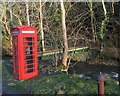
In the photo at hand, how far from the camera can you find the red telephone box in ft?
33.3

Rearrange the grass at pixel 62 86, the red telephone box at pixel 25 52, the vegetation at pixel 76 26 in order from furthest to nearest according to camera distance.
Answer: the vegetation at pixel 76 26
the red telephone box at pixel 25 52
the grass at pixel 62 86

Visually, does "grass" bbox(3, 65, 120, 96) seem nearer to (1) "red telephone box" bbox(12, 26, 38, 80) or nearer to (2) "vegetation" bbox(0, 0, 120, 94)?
(1) "red telephone box" bbox(12, 26, 38, 80)

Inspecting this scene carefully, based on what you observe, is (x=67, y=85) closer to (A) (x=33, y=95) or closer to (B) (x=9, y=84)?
(A) (x=33, y=95)

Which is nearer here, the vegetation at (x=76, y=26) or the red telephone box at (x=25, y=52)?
the red telephone box at (x=25, y=52)

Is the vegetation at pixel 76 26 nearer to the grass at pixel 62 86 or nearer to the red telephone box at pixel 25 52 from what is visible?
the red telephone box at pixel 25 52

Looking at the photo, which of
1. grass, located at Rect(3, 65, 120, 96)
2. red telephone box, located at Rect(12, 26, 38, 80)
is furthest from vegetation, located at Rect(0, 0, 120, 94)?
grass, located at Rect(3, 65, 120, 96)

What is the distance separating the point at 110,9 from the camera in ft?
74.3

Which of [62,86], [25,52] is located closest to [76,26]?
[25,52]

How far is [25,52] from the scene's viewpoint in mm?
10383

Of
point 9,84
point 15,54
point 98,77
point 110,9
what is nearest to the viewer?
point 98,77

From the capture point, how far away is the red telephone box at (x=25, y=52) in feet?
33.3

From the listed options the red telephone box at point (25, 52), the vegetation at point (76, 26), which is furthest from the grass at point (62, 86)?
the vegetation at point (76, 26)

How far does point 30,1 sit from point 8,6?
2.83 metres

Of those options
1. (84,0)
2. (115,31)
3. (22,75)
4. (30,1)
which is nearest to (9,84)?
(22,75)
